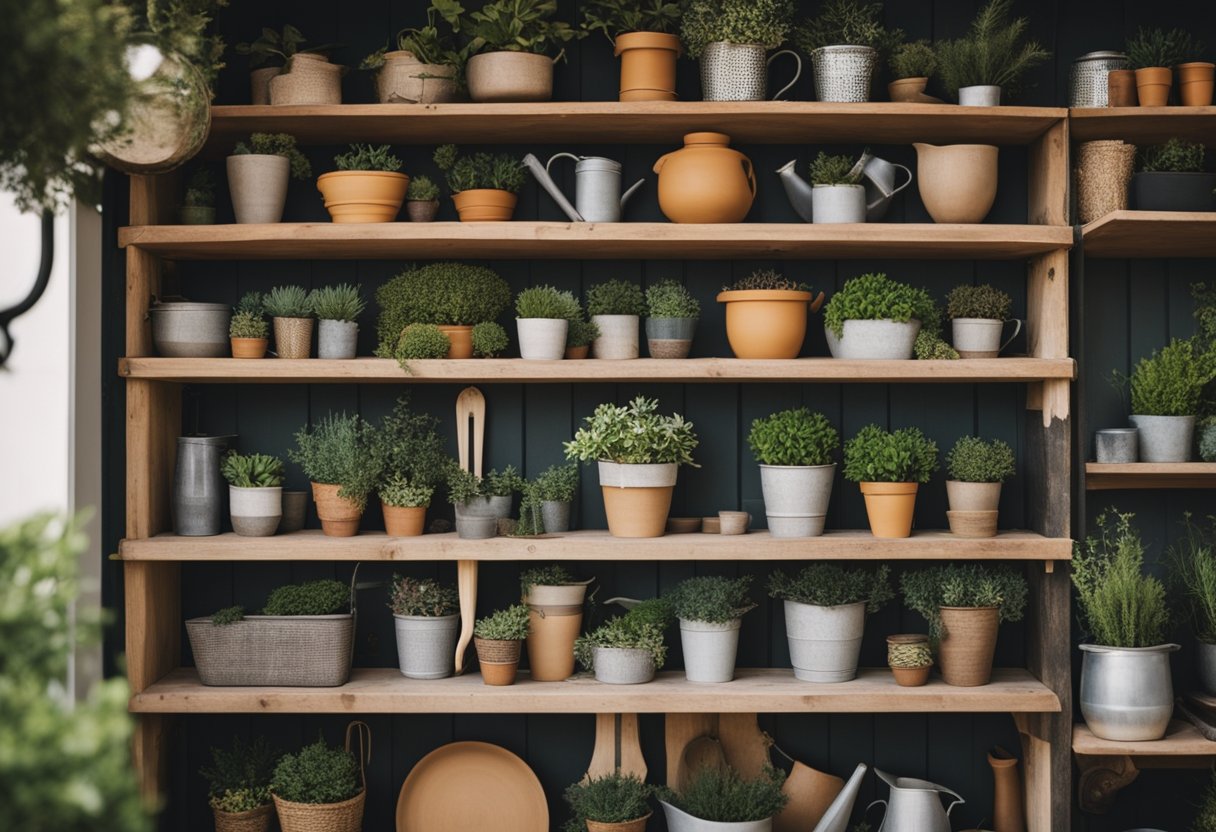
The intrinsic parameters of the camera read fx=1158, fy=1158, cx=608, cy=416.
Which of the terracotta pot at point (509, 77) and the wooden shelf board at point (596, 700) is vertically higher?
the terracotta pot at point (509, 77)

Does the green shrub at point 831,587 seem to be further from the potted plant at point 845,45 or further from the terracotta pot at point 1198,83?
the terracotta pot at point 1198,83

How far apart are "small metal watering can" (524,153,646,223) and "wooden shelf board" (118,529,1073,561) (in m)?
0.86

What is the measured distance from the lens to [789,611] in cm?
306

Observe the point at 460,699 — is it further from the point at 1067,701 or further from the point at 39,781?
the point at 39,781

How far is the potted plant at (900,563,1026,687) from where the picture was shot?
2.98 metres

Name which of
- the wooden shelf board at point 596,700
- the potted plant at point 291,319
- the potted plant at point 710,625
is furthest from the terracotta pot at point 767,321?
the potted plant at point 291,319

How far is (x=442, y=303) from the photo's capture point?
3061 mm

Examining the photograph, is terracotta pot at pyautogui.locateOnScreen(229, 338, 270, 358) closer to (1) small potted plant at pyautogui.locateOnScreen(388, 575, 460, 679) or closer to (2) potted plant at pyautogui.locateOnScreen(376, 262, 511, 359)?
(2) potted plant at pyautogui.locateOnScreen(376, 262, 511, 359)

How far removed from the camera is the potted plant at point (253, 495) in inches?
120

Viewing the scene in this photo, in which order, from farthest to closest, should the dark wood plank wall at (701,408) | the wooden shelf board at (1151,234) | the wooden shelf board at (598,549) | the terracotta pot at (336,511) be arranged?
the dark wood plank wall at (701,408), the terracotta pot at (336,511), the wooden shelf board at (598,549), the wooden shelf board at (1151,234)

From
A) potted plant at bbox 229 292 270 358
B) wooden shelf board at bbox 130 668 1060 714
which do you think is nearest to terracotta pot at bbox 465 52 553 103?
potted plant at bbox 229 292 270 358

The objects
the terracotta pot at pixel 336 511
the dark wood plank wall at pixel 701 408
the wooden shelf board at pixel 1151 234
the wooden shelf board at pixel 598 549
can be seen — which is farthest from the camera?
the dark wood plank wall at pixel 701 408

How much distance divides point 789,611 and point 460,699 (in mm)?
886

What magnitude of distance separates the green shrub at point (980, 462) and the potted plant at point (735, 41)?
1.06 m
